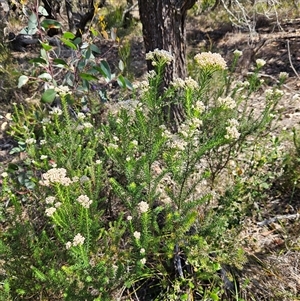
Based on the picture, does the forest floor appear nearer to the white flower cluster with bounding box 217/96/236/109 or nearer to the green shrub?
the green shrub

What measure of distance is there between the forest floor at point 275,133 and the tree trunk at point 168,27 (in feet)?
1.36

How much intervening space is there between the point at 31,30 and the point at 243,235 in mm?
1939

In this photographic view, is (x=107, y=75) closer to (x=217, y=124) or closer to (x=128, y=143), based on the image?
(x=128, y=143)

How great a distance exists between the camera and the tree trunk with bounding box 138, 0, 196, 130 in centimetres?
249

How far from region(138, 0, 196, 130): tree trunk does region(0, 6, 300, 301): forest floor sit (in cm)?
41

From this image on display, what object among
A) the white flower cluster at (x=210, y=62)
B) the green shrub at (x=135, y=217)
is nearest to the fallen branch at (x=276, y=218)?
the green shrub at (x=135, y=217)

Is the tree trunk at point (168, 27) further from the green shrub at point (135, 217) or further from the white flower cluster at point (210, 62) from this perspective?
the white flower cluster at point (210, 62)

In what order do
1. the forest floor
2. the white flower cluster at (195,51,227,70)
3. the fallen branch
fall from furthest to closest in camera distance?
the fallen branch
the forest floor
the white flower cluster at (195,51,227,70)

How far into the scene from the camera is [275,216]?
224 centimetres

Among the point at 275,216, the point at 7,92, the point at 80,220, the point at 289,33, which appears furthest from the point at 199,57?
the point at 289,33

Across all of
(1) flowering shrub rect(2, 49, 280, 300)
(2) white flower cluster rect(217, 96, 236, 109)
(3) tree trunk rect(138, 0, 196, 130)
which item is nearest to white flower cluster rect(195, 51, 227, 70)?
(1) flowering shrub rect(2, 49, 280, 300)

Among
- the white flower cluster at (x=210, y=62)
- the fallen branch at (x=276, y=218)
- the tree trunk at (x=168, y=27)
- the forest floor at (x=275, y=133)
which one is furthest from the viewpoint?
the tree trunk at (x=168, y=27)

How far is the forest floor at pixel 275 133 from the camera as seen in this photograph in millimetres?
1841

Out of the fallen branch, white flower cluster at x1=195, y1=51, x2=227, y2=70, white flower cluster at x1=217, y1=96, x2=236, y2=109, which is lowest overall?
the fallen branch
